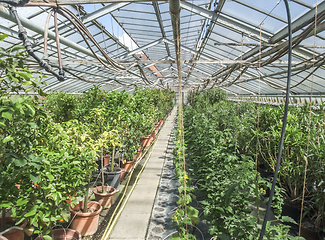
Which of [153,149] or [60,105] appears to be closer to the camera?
[60,105]

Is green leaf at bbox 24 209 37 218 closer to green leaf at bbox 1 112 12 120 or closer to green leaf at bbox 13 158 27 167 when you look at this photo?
green leaf at bbox 13 158 27 167

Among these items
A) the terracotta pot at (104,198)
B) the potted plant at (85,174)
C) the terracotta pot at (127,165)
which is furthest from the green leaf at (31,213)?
the terracotta pot at (127,165)

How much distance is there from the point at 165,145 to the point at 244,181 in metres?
4.87

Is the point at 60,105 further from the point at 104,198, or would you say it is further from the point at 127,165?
the point at 104,198

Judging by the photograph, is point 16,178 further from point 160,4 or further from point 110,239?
point 160,4

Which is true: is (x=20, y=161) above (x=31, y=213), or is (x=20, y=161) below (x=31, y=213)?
above

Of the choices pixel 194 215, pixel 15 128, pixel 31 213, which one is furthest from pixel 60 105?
pixel 194 215

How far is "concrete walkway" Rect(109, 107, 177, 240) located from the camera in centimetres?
239

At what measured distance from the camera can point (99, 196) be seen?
115 inches

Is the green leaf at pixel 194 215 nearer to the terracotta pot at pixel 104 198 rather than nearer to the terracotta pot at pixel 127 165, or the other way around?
A: the terracotta pot at pixel 104 198

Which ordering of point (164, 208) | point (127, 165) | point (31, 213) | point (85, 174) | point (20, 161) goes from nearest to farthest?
point (20, 161) → point (31, 213) → point (85, 174) → point (164, 208) → point (127, 165)

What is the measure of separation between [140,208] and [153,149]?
10.6 feet

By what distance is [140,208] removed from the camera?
2922mm

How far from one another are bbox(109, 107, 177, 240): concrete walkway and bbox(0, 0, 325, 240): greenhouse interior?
2 centimetres
